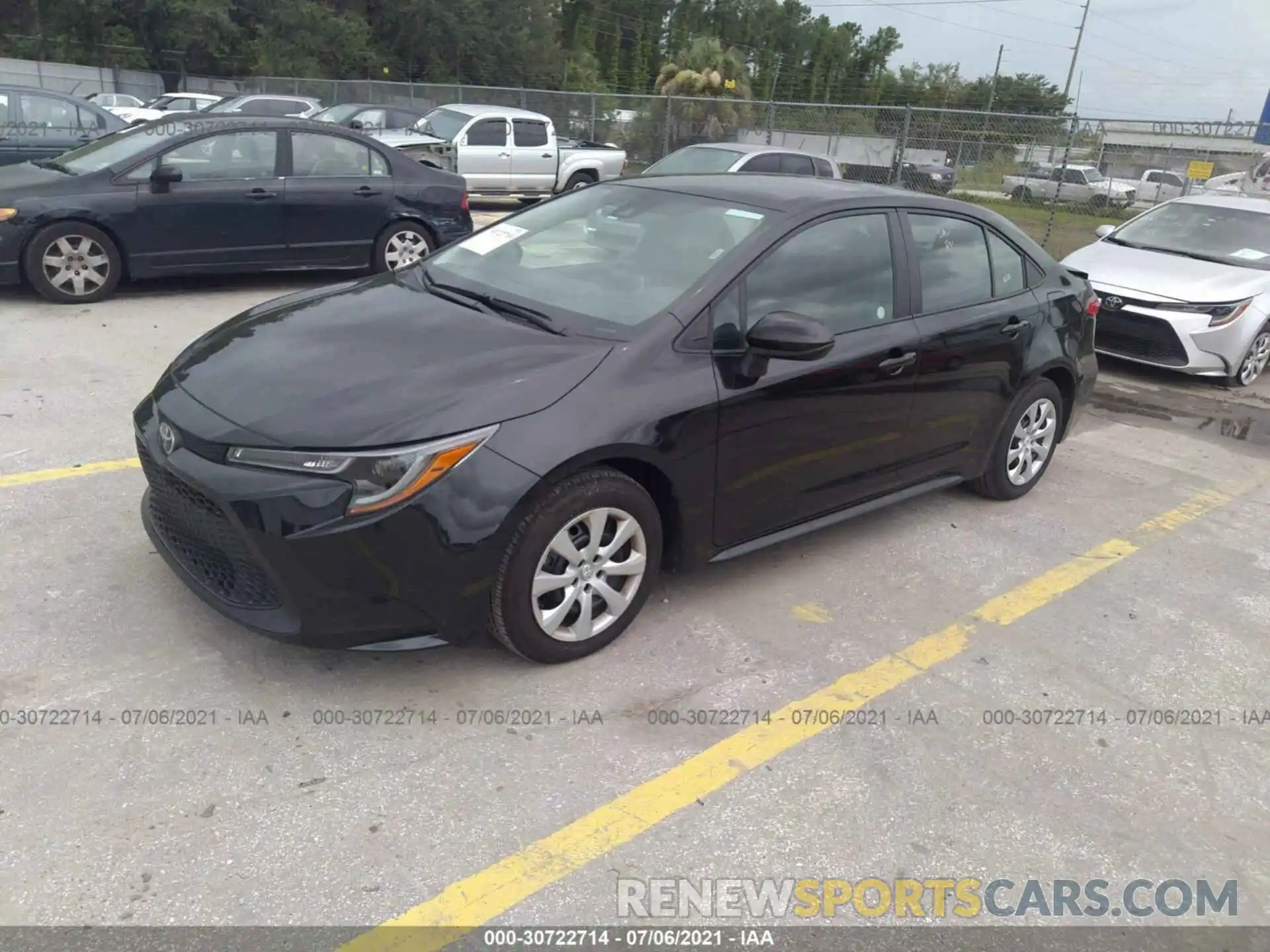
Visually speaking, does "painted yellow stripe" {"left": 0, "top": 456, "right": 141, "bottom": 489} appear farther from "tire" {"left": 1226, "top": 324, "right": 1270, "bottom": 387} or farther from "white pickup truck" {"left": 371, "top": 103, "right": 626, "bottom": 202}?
"white pickup truck" {"left": 371, "top": 103, "right": 626, "bottom": 202}

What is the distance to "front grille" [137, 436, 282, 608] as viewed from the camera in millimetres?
2986

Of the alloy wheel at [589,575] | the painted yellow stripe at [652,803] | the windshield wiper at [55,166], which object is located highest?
the windshield wiper at [55,166]

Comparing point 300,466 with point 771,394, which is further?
point 771,394

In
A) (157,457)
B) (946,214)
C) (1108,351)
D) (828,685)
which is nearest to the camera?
(157,457)

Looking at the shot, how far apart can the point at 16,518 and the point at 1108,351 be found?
8037 mm

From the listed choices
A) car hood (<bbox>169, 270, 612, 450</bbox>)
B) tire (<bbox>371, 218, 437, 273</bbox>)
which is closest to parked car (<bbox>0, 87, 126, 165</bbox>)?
tire (<bbox>371, 218, 437, 273</bbox>)

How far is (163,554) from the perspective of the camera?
3.33 metres

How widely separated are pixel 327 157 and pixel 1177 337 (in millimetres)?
7356

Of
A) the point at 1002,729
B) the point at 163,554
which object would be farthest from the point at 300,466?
the point at 1002,729

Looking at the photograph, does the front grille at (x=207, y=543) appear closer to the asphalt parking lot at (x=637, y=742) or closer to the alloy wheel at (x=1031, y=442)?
the asphalt parking lot at (x=637, y=742)

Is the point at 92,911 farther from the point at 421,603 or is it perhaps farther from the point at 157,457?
the point at 157,457

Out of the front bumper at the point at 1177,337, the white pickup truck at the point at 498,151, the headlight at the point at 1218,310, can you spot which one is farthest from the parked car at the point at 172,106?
the headlight at the point at 1218,310

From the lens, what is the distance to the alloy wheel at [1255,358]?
330 inches

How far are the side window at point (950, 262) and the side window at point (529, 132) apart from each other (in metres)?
13.4
